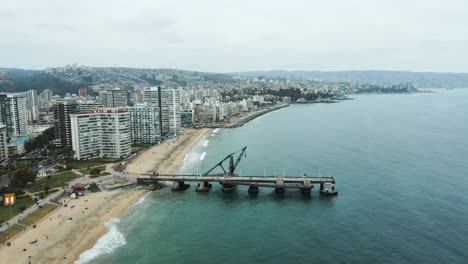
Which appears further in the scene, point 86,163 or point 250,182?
point 86,163

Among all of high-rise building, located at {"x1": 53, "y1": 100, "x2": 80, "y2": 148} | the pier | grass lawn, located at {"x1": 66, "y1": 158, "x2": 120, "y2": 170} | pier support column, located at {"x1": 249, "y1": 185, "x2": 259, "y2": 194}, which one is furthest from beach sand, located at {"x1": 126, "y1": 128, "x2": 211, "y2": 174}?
pier support column, located at {"x1": 249, "y1": 185, "x2": 259, "y2": 194}

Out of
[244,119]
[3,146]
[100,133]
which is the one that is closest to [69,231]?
[100,133]

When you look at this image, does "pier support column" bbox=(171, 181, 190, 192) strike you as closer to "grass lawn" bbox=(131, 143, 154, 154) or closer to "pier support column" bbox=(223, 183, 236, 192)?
"pier support column" bbox=(223, 183, 236, 192)

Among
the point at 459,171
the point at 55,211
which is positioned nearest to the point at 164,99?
the point at 55,211

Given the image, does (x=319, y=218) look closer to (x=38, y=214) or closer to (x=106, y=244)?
(x=106, y=244)

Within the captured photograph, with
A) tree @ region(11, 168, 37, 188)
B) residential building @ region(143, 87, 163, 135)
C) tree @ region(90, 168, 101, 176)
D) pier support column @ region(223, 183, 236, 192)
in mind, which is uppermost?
residential building @ region(143, 87, 163, 135)

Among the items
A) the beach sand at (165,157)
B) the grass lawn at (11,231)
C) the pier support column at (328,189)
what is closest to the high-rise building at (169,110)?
the beach sand at (165,157)
